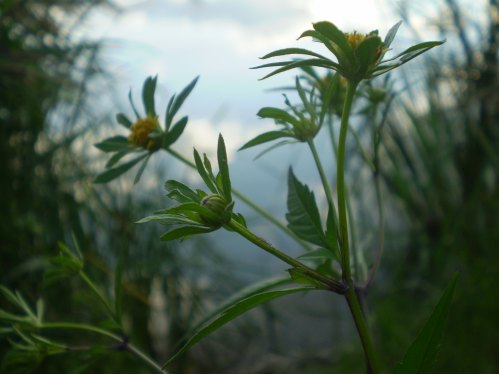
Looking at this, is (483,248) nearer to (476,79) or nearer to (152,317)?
(476,79)

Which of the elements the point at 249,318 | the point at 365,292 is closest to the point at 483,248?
the point at 249,318

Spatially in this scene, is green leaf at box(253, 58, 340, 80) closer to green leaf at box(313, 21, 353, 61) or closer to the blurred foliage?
green leaf at box(313, 21, 353, 61)

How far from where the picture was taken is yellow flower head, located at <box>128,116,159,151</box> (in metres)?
0.29

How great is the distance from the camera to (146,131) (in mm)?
291

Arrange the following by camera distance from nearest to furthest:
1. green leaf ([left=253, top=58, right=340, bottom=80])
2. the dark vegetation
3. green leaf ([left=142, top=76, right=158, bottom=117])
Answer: green leaf ([left=253, top=58, right=340, bottom=80]) < green leaf ([left=142, top=76, right=158, bottom=117]) < the dark vegetation

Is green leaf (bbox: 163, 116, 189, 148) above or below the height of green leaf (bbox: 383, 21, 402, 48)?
below

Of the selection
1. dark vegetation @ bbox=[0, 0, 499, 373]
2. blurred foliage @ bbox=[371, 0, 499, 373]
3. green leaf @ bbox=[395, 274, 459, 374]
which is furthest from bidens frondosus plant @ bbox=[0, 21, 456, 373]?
blurred foliage @ bbox=[371, 0, 499, 373]

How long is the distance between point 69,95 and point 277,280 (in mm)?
851

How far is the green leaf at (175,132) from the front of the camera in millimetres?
249

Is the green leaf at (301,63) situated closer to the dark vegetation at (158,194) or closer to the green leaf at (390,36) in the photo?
the green leaf at (390,36)

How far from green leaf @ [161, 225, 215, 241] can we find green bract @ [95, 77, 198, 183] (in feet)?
0.24

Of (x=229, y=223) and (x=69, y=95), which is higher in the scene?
(x=69, y=95)

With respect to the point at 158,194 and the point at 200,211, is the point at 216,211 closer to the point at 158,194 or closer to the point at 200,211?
the point at 200,211

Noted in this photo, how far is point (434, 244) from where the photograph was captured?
4.02 ft
